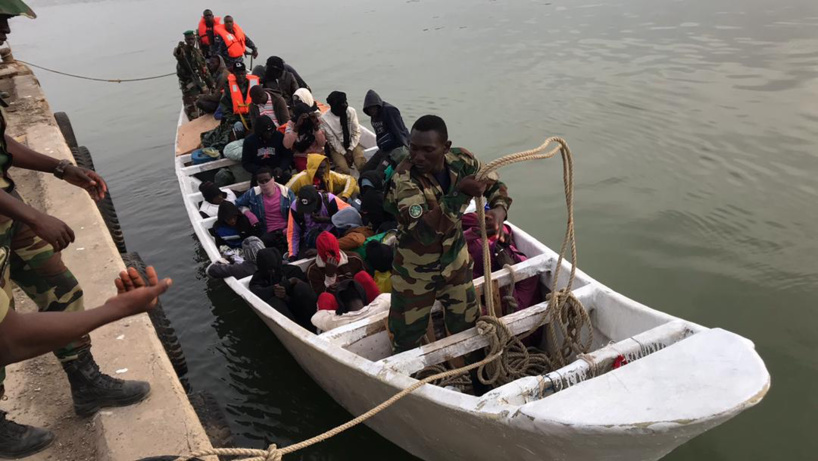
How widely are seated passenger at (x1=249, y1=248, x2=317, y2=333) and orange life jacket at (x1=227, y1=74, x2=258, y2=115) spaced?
407 centimetres

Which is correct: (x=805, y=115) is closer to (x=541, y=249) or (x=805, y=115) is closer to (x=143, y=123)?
(x=541, y=249)

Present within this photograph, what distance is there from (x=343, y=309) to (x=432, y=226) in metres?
1.68

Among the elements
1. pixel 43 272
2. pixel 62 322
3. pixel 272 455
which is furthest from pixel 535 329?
pixel 43 272

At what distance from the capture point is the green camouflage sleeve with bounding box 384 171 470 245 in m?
3.06

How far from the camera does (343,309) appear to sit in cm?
454

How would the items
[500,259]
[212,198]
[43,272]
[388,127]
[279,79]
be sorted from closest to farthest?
[43,272] → [500,259] → [212,198] → [388,127] → [279,79]

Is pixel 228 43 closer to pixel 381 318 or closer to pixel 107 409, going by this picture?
pixel 381 318

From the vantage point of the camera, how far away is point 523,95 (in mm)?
12289

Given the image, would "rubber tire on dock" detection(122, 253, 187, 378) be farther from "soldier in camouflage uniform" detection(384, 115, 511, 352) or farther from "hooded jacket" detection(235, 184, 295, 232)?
"soldier in camouflage uniform" detection(384, 115, 511, 352)

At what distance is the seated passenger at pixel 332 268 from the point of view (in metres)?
4.70

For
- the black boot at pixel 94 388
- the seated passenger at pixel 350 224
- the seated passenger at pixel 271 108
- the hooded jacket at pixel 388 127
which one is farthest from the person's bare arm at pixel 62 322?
the seated passenger at pixel 271 108

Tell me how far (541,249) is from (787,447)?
2366mm

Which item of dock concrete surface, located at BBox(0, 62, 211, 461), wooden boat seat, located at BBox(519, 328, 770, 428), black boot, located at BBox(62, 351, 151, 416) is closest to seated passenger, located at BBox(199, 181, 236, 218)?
dock concrete surface, located at BBox(0, 62, 211, 461)

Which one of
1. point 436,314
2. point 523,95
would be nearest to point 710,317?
point 436,314
